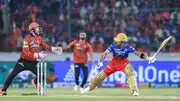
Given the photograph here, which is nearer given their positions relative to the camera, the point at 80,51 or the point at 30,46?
the point at 30,46

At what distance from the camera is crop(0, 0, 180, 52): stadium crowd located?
30.3 m

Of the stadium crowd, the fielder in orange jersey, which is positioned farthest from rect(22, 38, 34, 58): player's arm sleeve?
the stadium crowd

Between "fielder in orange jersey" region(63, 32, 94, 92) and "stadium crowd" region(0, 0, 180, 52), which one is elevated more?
"stadium crowd" region(0, 0, 180, 52)

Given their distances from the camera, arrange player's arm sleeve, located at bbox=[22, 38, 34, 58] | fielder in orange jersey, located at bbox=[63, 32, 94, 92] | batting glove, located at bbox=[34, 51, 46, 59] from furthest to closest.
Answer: fielder in orange jersey, located at bbox=[63, 32, 94, 92] < player's arm sleeve, located at bbox=[22, 38, 34, 58] < batting glove, located at bbox=[34, 51, 46, 59]

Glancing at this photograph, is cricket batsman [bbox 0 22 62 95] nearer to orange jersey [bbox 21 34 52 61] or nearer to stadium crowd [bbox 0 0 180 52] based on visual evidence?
orange jersey [bbox 21 34 52 61]

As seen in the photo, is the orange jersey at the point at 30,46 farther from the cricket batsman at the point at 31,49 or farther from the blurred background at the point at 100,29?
the blurred background at the point at 100,29

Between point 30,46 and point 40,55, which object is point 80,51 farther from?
point 40,55

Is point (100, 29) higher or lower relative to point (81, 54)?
higher

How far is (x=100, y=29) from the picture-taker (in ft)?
101

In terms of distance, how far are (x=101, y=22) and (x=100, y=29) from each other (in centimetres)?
47

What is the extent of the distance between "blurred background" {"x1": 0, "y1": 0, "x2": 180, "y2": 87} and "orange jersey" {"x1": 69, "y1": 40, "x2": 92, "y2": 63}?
377 centimetres

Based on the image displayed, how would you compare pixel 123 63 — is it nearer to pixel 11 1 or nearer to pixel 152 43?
pixel 152 43

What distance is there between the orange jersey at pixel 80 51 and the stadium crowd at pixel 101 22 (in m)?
4.07

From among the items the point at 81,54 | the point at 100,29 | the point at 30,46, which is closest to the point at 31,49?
the point at 30,46
